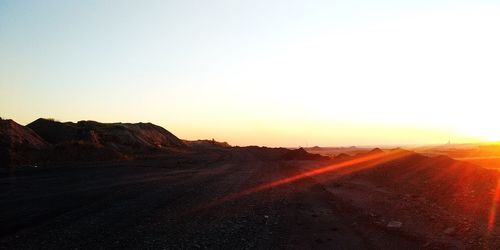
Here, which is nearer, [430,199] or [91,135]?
[430,199]

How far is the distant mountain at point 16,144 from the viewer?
3559 centimetres

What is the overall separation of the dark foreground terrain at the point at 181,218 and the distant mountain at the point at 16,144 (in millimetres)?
13172

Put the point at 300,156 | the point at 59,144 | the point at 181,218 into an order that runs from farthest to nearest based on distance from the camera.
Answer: the point at 300,156 < the point at 59,144 < the point at 181,218

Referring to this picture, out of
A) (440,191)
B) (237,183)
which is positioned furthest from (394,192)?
(237,183)

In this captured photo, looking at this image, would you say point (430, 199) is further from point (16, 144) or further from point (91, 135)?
point (91, 135)

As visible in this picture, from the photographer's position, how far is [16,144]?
38.7m

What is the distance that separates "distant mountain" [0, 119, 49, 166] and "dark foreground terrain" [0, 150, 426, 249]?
43.2ft

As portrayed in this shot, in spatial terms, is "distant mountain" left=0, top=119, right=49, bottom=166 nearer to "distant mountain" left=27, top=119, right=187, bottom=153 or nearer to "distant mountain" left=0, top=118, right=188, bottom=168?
"distant mountain" left=0, top=118, right=188, bottom=168

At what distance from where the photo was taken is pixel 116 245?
1091 centimetres

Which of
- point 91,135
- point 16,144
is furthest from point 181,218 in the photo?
point 91,135

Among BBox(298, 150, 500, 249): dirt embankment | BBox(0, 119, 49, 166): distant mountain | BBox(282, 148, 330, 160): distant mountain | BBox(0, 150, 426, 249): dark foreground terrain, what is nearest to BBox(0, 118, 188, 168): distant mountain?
BBox(0, 119, 49, 166): distant mountain

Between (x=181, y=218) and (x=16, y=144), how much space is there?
1173 inches

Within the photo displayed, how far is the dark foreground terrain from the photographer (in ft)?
36.7

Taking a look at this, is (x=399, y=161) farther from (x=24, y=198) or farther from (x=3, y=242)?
(x=3, y=242)
